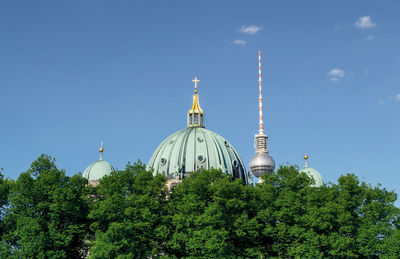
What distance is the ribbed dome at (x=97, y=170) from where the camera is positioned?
11956cm

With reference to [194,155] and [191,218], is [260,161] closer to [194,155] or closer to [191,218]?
[194,155]

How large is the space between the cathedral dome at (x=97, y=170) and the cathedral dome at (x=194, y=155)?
31.6 ft

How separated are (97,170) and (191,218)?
57.7 m

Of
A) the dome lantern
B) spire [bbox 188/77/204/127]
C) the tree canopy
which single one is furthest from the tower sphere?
the tree canopy

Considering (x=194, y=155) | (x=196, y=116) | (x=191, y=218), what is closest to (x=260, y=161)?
(x=196, y=116)

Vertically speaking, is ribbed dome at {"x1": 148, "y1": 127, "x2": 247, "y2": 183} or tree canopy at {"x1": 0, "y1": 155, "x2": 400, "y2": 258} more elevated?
ribbed dome at {"x1": 148, "y1": 127, "x2": 247, "y2": 183}

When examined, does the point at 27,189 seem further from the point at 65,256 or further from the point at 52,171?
the point at 65,256

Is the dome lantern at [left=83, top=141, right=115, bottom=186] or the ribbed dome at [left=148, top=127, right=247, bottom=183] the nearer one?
the ribbed dome at [left=148, top=127, right=247, bottom=183]

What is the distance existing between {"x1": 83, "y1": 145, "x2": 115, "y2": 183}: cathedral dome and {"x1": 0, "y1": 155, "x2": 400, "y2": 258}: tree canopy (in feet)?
157

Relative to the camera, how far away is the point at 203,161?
362 ft

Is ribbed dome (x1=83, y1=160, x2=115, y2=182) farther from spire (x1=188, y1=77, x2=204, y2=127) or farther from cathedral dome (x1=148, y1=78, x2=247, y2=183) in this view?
spire (x1=188, y1=77, x2=204, y2=127)

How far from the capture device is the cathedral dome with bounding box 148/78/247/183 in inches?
4345

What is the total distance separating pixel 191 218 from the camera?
6700cm

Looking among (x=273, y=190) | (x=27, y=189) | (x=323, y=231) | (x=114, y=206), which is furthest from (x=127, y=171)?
(x=323, y=231)
